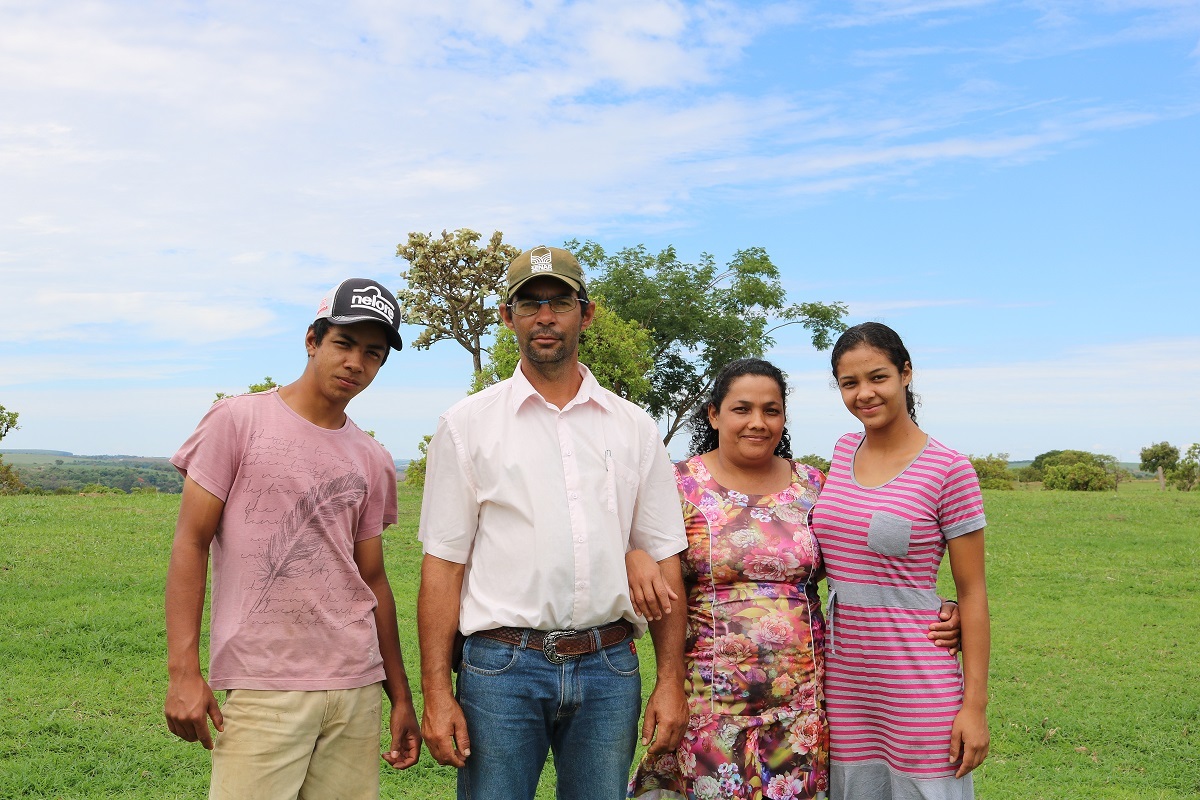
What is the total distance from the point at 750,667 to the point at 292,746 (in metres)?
1.40

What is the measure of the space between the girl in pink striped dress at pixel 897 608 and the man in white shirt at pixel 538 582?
56cm

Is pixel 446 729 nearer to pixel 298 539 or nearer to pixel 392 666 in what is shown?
pixel 392 666

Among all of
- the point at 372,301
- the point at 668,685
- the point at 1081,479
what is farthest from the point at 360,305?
the point at 1081,479

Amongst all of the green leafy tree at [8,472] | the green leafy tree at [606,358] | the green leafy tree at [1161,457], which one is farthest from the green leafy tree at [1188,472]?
the green leafy tree at [8,472]

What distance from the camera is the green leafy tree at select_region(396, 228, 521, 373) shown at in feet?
97.3

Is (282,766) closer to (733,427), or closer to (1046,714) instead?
(733,427)

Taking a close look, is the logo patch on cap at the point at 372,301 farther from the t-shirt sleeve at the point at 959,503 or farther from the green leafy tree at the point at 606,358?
→ the green leafy tree at the point at 606,358

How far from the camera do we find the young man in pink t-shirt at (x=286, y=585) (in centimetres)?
286

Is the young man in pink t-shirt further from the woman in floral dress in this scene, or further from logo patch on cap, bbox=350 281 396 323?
the woman in floral dress

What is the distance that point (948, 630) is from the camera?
317cm

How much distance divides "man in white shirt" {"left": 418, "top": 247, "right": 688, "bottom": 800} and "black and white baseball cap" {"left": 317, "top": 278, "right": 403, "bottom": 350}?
0.36 meters

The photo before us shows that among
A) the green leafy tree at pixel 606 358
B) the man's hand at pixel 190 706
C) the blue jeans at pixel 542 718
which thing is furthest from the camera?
the green leafy tree at pixel 606 358

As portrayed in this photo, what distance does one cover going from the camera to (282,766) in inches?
113

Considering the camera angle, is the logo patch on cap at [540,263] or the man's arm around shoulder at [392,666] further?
the man's arm around shoulder at [392,666]
